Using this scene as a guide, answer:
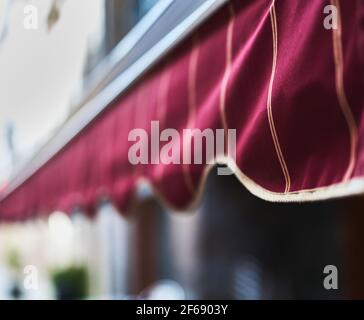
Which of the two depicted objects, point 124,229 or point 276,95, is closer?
point 276,95

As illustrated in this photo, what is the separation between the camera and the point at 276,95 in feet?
3.17

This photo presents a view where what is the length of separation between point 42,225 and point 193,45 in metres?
2.16

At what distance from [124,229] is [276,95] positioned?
3.26 metres

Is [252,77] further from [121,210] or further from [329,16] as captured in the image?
[121,210]

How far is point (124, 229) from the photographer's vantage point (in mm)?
4117

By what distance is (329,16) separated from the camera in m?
0.91

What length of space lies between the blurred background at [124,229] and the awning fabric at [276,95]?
251 mm

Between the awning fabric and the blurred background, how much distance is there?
251 mm

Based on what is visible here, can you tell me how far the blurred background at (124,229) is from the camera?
175 centimetres

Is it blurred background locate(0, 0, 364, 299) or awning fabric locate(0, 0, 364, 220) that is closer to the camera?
awning fabric locate(0, 0, 364, 220)

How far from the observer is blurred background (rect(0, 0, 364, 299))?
175 centimetres

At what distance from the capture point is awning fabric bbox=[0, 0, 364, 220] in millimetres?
911

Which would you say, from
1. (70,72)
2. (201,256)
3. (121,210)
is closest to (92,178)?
(121,210)

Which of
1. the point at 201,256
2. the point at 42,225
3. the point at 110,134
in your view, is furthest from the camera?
the point at 201,256
